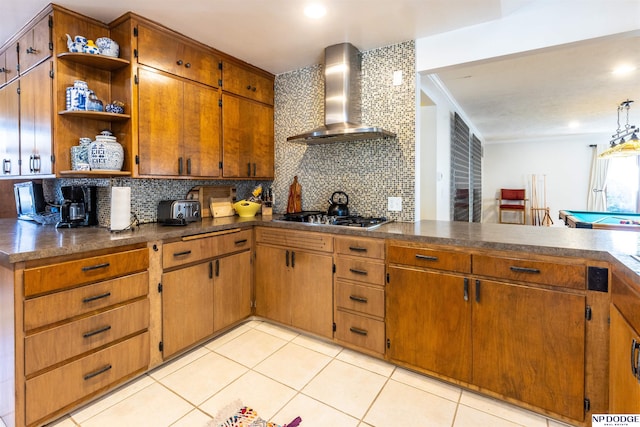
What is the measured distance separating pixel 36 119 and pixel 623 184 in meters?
10.8

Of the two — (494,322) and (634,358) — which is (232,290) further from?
(634,358)

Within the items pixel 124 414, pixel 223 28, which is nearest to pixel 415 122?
pixel 223 28

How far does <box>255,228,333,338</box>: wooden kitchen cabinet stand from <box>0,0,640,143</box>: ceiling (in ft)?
5.15

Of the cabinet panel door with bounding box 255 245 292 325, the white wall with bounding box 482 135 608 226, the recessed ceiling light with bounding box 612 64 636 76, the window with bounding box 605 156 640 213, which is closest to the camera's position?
the cabinet panel door with bounding box 255 245 292 325

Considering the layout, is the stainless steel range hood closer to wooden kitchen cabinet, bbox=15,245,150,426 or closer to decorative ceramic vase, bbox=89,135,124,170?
decorative ceramic vase, bbox=89,135,124,170

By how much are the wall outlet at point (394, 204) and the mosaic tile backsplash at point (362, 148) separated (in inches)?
1.4

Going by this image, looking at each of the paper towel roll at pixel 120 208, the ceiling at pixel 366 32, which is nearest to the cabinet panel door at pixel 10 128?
the ceiling at pixel 366 32

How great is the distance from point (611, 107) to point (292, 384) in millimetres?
6263

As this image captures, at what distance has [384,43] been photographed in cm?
257

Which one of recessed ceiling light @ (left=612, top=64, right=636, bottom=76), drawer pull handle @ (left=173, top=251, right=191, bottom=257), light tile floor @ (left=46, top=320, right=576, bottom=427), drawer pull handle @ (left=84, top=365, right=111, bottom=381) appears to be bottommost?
light tile floor @ (left=46, top=320, right=576, bottom=427)

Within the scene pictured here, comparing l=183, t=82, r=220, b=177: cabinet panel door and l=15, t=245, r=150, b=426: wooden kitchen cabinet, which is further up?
l=183, t=82, r=220, b=177: cabinet panel door

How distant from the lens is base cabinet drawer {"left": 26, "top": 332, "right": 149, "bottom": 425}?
1.46 meters

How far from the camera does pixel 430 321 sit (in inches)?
73.8

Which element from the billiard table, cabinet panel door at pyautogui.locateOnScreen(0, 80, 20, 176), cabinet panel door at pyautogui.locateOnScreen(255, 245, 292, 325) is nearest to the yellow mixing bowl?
cabinet panel door at pyautogui.locateOnScreen(255, 245, 292, 325)
